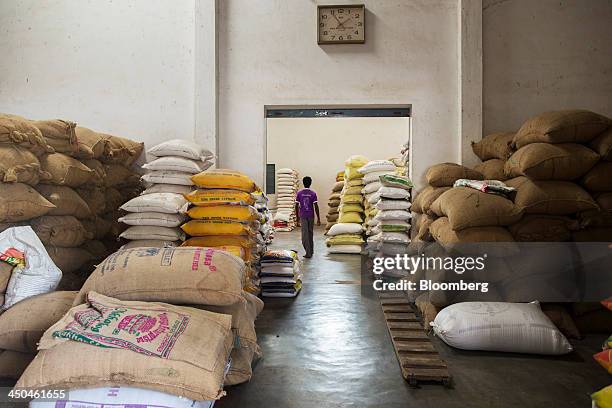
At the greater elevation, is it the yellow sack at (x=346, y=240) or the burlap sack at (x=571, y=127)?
the burlap sack at (x=571, y=127)

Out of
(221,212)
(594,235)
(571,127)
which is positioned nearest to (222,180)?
(221,212)

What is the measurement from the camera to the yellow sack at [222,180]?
4305mm

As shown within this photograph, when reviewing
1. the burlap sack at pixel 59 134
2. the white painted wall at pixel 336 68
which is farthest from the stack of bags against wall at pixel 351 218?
the burlap sack at pixel 59 134

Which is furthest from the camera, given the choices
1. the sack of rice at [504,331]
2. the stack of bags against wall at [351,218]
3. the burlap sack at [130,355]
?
the stack of bags against wall at [351,218]

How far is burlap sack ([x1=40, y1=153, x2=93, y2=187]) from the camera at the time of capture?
335 centimetres

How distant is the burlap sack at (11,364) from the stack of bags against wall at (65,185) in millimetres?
852

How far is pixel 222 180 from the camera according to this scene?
4305 millimetres

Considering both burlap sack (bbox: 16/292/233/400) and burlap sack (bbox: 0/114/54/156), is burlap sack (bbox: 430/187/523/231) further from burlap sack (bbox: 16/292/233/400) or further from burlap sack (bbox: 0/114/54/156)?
burlap sack (bbox: 0/114/54/156)

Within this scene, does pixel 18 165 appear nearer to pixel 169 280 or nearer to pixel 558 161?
pixel 169 280

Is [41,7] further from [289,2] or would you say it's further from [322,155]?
[322,155]

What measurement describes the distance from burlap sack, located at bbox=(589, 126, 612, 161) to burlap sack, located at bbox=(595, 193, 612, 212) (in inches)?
11.6

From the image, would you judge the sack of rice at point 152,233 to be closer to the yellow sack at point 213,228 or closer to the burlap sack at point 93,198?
the yellow sack at point 213,228

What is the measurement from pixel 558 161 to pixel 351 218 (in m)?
5.01

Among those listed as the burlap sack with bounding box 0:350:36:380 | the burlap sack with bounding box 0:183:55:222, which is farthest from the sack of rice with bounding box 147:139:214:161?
the burlap sack with bounding box 0:350:36:380
